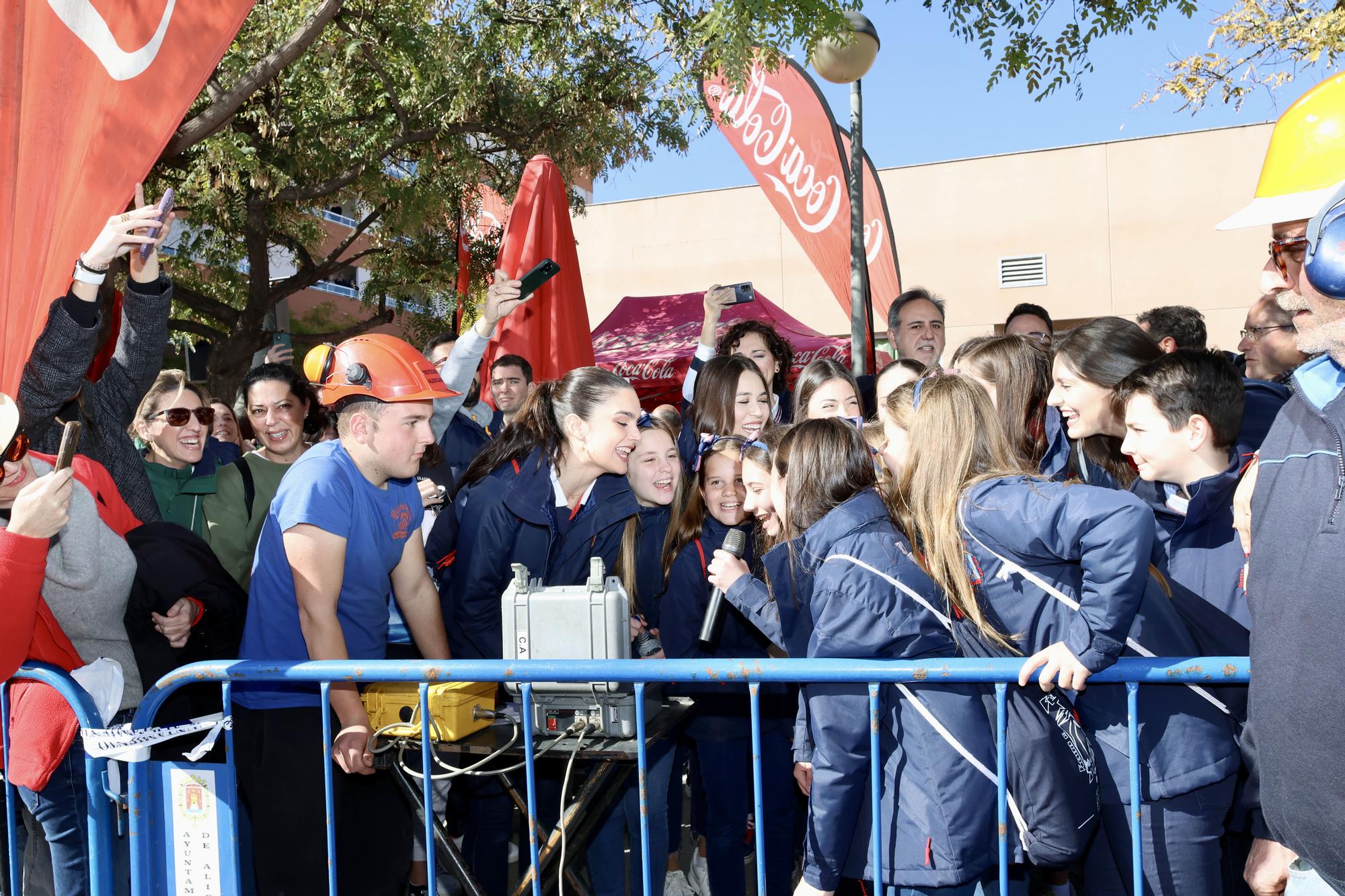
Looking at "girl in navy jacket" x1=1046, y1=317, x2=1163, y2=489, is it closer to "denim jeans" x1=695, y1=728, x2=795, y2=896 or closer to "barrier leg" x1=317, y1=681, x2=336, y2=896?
"denim jeans" x1=695, y1=728, x2=795, y2=896

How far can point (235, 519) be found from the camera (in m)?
4.39

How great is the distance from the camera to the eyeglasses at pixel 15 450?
2.93m

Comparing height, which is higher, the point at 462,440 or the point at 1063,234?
the point at 1063,234

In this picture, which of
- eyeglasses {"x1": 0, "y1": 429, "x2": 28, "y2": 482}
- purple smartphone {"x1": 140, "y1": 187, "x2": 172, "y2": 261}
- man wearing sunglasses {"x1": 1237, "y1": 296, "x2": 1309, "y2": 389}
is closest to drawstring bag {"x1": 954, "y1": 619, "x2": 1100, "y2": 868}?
man wearing sunglasses {"x1": 1237, "y1": 296, "x2": 1309, "y2": 389}

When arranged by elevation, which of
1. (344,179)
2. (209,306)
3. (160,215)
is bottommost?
(160,215)

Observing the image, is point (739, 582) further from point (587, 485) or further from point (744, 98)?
point (744, 98)

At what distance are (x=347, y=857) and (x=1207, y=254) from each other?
71.2 ft

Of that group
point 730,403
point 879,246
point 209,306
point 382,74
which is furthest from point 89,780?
point 209,306

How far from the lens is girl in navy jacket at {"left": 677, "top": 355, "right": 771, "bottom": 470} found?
197 inches

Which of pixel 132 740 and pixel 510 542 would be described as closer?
pixel 132 740

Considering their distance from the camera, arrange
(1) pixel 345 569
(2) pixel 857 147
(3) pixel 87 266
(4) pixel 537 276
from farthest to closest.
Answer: (2) pixel 857 147 → (4) pixel 537 276 → (3) pixel 87 266 → (1) pixel 345 569

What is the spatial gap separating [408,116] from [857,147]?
434 cm

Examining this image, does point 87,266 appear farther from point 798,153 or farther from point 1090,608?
point 798,153

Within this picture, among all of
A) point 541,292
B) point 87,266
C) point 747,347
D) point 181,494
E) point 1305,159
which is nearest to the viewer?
point 1305,159
